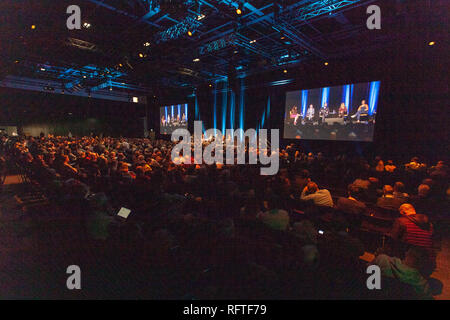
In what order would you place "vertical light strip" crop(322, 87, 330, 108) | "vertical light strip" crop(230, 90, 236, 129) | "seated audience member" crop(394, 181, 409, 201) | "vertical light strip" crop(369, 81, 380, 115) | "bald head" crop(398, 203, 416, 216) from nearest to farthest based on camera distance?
"bald head" crop(398, 203, 416, 216)
"seated audience member" crop(394, 181, 409, 201)
"vertical light strip" crop(369, 81, 380, 115)
"vertical light strip" crop(322, 87, 330, 108)
"vertical light strip" crop(230, 90, 236, 129)

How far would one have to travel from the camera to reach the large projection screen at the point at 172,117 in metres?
18.2

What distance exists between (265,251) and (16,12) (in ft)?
25.8

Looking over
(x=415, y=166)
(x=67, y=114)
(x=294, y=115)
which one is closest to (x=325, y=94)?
(x=294, y=115)

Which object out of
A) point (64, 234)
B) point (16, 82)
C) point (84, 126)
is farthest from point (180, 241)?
point (84, 126)

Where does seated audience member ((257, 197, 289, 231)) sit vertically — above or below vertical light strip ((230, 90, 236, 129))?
below

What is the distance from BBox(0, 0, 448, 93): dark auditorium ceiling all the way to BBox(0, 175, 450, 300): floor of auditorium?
4998 millimetres

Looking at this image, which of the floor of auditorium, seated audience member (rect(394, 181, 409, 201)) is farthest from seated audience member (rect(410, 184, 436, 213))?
the floor of auditorium

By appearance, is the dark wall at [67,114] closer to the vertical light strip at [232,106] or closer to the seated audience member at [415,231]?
the vertical light strip at [232,106]

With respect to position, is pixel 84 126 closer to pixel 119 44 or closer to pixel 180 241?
pixel 119 44

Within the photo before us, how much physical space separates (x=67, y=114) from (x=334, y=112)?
20855mm

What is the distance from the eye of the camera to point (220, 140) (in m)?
15.1

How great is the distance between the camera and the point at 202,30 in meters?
8.07

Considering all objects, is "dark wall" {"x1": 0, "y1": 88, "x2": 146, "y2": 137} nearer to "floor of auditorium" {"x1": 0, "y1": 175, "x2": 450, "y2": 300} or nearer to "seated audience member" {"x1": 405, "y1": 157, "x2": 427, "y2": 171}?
"floor of auditorium" {"x1": 0, "y1": 175, "x2": 450, "y2": 300}

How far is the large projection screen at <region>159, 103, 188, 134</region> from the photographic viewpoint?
18.2m
